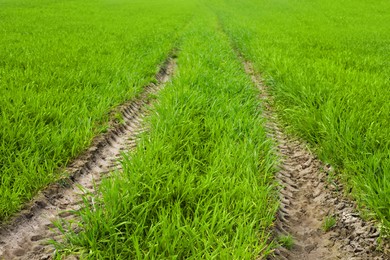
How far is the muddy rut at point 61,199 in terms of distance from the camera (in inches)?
95.2

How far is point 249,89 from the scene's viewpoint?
6.09m

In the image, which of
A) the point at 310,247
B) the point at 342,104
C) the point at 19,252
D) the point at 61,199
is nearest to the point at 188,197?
the point at 310,247

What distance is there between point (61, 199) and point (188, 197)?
1.14 m

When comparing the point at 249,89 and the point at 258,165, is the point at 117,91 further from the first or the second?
the point at 258,165

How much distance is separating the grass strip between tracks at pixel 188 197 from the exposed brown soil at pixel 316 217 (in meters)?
0.20

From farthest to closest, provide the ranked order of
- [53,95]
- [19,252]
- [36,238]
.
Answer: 1. [53,95]
2. [36,238]
3. [19,252]

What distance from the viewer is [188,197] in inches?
110

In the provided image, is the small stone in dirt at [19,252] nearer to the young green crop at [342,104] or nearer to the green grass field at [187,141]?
the green grass field at [187,141]

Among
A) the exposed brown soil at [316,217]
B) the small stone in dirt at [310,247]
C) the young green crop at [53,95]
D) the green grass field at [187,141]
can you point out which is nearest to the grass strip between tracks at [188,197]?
the green grass field at [187,141]

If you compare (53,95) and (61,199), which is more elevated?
(53,95)

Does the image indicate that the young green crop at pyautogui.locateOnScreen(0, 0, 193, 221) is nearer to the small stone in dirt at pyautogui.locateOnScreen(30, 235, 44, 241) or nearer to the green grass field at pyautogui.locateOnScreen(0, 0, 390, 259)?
the green grass field at pyautogui.locateOnScreen(0, 0, 390, 259)

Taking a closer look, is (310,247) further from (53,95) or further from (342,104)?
(53,95)

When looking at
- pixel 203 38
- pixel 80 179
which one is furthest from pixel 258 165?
pixel 203 38

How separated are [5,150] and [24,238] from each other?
4.06 ft
